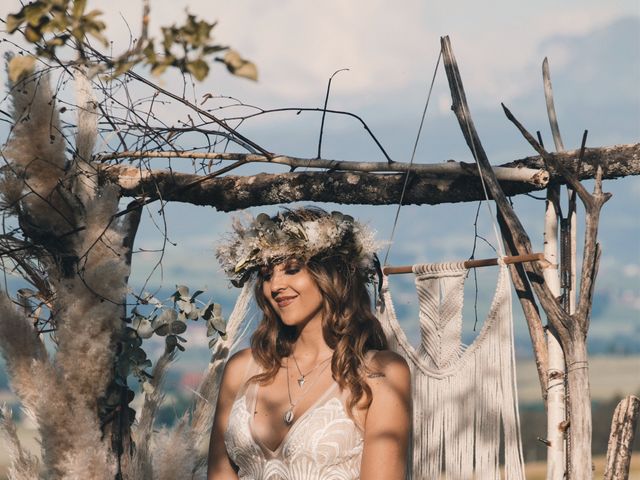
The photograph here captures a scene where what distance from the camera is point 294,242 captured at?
117 inches

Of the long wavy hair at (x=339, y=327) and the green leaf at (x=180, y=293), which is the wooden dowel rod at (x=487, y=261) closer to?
the long wavy hair at (x=339, y=327)

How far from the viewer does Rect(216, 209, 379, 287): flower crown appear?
298cm

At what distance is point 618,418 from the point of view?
3.04m

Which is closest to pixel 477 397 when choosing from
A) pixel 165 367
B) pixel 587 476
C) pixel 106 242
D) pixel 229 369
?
pixel 587 476

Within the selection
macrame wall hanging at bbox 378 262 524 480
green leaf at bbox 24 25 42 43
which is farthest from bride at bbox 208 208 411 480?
green leaf at bbox 24 25 42 43

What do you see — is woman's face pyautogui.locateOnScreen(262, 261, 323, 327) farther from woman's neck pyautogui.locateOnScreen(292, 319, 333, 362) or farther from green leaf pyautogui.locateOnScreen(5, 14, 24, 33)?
green leaf pyautogui.locateOnScreen(5, 14, 24, 33)

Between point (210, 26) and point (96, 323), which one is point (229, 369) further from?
point (210, 26)

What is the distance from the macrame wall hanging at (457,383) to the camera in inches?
115

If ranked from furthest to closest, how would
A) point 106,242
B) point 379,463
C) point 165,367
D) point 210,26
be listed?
1. point 165,367
2. point 106,242
3. point 379,463
4. point 210,26

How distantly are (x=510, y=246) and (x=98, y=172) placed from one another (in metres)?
1.37

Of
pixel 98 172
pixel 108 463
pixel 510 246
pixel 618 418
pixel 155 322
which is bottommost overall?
pixel 108 463

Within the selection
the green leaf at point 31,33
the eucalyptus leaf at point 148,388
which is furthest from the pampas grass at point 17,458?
the green leaf at point 31,33

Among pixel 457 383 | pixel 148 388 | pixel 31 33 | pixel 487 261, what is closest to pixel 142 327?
pixel 148 388

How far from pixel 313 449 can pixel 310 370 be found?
10.9 inches
